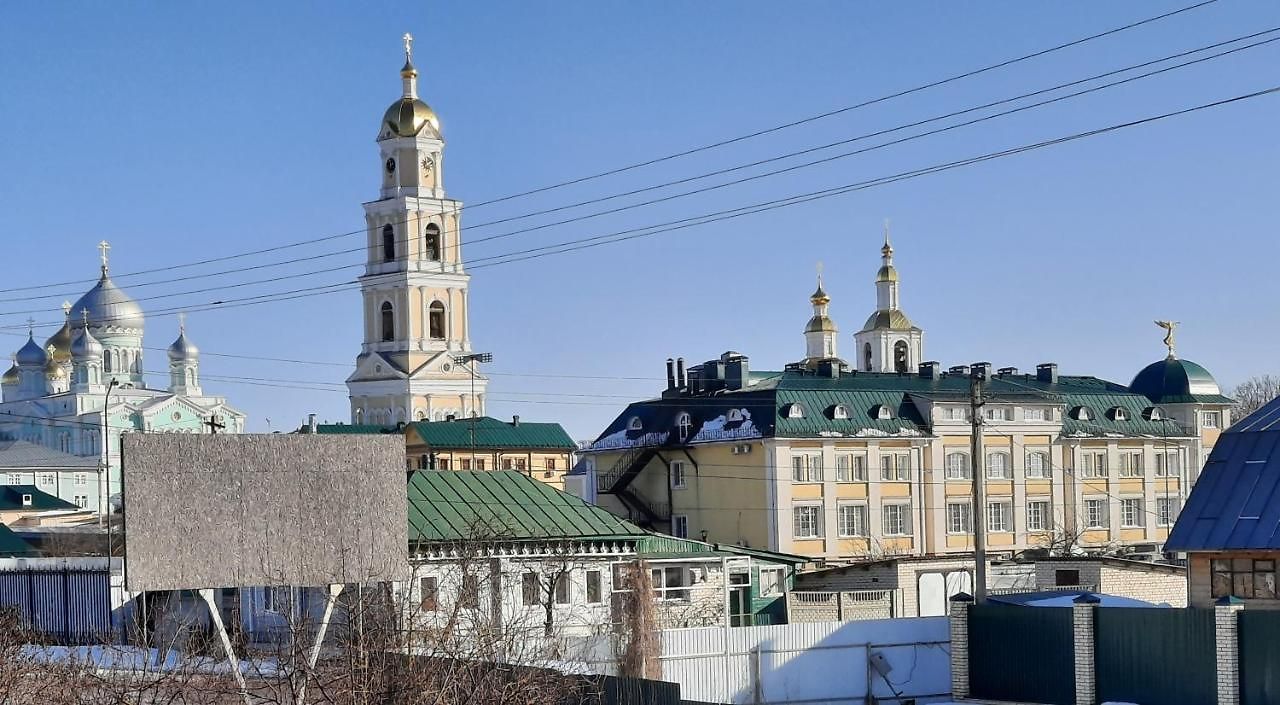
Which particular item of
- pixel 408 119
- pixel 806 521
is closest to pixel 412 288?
pixel 408 119

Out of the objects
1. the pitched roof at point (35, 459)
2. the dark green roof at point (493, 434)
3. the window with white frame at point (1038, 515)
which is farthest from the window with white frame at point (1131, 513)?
the pitched roof at point (35, 459)

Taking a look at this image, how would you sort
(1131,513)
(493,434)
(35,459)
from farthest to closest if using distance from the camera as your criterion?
1. (35,459)
2. (493,434)
3. (1131,513)

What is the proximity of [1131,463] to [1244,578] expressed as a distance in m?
45.2

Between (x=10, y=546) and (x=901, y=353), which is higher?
(x=901, y=353)

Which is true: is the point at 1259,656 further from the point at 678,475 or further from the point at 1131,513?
the point at 1131,513

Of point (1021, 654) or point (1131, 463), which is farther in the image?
point (1131, 463)

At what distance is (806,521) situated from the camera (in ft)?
208

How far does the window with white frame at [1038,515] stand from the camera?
69125 mm

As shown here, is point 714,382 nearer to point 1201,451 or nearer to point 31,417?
point 1201,451

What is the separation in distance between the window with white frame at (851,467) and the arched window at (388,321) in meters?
42.4

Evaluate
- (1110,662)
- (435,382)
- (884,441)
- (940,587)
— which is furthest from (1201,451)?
(1110,662)

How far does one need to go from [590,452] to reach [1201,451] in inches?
970

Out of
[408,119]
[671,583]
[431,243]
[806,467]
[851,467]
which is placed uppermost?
[408,119]

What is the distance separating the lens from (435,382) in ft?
326
